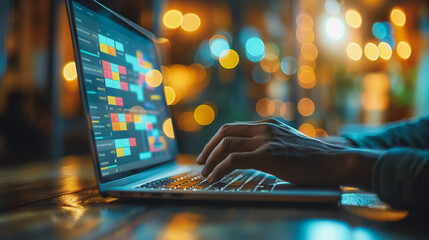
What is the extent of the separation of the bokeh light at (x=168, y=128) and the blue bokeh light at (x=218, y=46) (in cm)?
353

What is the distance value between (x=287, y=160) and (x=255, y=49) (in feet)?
13.7

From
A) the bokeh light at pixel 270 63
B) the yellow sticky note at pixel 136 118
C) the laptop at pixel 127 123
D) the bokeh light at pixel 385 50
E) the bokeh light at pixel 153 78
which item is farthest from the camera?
the bokeh light at pixel 270 63

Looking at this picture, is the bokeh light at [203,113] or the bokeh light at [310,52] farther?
the bokeh light at [310,52]

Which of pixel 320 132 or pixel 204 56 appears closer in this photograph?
pixel 204 56

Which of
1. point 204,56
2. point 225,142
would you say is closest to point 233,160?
point 225,142

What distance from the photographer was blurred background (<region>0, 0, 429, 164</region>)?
4.39 m

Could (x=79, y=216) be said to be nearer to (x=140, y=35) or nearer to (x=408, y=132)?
(x=140, y=35)

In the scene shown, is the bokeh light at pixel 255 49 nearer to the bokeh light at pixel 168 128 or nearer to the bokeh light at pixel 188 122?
the bokeh light at pixel 188 122

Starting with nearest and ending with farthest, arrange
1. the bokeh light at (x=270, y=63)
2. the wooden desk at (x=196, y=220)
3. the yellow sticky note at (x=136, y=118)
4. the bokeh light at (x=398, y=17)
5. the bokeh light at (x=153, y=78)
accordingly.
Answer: the wooden desk at (x=196, y=220) → the yellow sticky note at (x=136, y=118) → the bokeh light at (x=153, y=78) → the bokeh light at (x=398, y=17) → the bokeh light at (x=270, y=63)

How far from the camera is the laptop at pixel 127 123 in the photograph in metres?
0.60

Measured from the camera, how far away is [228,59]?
4.56m

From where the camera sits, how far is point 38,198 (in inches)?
26.4

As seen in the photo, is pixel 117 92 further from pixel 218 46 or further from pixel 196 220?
pixel 218 46

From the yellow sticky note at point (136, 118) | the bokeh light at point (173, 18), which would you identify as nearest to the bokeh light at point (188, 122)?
the bokeh light at point (173, 18)
